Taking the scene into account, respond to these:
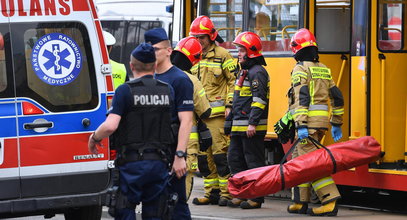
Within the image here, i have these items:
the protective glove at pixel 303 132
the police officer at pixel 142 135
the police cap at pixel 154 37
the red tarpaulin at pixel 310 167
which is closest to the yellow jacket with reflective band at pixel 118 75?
the red tarpaulin at pixel 310 167

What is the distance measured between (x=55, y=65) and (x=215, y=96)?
118 inches

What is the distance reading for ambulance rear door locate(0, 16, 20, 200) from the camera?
335 inches

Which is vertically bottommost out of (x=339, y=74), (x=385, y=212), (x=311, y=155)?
(x=385, y=212)

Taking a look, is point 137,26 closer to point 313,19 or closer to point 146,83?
point 313,19

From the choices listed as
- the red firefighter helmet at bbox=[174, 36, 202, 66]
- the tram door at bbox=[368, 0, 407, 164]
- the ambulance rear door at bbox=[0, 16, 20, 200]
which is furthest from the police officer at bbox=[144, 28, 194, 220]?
the tram door at bbox=[368, 0, 407, 164]

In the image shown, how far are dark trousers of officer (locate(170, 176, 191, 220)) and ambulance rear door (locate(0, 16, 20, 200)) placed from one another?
1432 mm

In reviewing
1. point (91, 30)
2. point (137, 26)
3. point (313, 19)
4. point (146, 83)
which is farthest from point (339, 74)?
point (137, 26)

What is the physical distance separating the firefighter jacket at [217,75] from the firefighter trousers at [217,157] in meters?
0.12

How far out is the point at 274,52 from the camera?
458 inches

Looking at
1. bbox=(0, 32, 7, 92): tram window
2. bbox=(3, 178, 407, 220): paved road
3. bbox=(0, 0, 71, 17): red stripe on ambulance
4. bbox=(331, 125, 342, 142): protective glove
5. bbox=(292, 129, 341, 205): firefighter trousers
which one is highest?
bbox=(0, 0, 71, 17): red stripe on ambulance

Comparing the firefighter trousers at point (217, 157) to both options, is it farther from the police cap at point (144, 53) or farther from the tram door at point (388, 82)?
the police cap at point (144, 53)

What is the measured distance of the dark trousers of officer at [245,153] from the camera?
10961mm

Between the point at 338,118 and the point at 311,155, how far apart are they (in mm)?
485

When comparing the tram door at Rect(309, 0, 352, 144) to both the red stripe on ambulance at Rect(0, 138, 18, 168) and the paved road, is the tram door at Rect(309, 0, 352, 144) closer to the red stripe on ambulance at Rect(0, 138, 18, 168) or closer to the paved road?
the paved road
